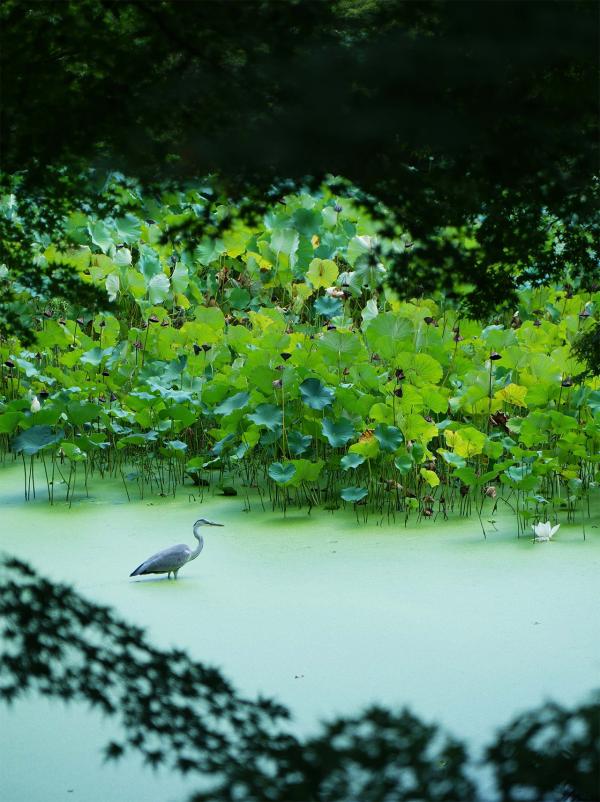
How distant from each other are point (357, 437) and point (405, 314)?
0.89 m

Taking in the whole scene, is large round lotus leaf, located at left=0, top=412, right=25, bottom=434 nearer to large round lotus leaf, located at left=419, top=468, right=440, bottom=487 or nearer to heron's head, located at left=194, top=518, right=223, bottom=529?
heron's head, located at left=194, top=518, right=223, bottom=529

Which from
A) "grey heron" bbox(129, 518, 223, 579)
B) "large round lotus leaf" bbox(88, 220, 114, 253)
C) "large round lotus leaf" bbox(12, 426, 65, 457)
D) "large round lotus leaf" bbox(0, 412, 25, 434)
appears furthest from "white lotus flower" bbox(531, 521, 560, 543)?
"large round lotus leaf" bbox(88, 220, 114, 253)

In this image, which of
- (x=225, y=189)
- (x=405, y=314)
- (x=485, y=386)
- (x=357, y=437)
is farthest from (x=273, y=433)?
(x=225, y=189)

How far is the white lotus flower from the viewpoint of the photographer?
3.17 m

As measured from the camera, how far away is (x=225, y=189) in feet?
6.06

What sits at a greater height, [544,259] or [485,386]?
[544,259]

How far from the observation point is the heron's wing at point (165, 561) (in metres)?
2.97

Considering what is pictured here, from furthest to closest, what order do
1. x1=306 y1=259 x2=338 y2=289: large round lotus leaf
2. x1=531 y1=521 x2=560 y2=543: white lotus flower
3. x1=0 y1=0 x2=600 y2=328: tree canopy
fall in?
x1=306 y1=259 x2=338 y2=289: large round lotus leaf < x1=531 y1=521 x2=560 y2=543: white lotus flower < x1=0 y1=0 x2=600 y2=328: tree canopy

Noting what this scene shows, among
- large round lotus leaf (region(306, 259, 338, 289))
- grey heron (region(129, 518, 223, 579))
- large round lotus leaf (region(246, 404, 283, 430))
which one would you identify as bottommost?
grey heron (region(129, 518, 223, 579))

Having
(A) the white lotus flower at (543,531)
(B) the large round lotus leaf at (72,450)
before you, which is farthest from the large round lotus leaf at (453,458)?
(B) the large round lotus leaf at (72,450)

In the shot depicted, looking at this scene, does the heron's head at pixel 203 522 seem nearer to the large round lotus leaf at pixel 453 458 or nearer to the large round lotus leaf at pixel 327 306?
the large round lotus leaf at pixel 453 458

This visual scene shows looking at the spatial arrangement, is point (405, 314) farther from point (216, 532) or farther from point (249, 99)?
point (249, 99)

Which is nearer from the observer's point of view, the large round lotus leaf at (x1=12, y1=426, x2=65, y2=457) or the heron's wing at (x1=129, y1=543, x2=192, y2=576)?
the heron's wing at (x1=129, y1=543, x2=192, y2=576)

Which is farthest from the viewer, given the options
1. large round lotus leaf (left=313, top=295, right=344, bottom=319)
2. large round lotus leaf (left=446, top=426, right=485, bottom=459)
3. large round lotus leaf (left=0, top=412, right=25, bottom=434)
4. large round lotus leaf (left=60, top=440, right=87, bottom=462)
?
large round lotus leaf (left=313, top=295, right=344, bottom=319)
